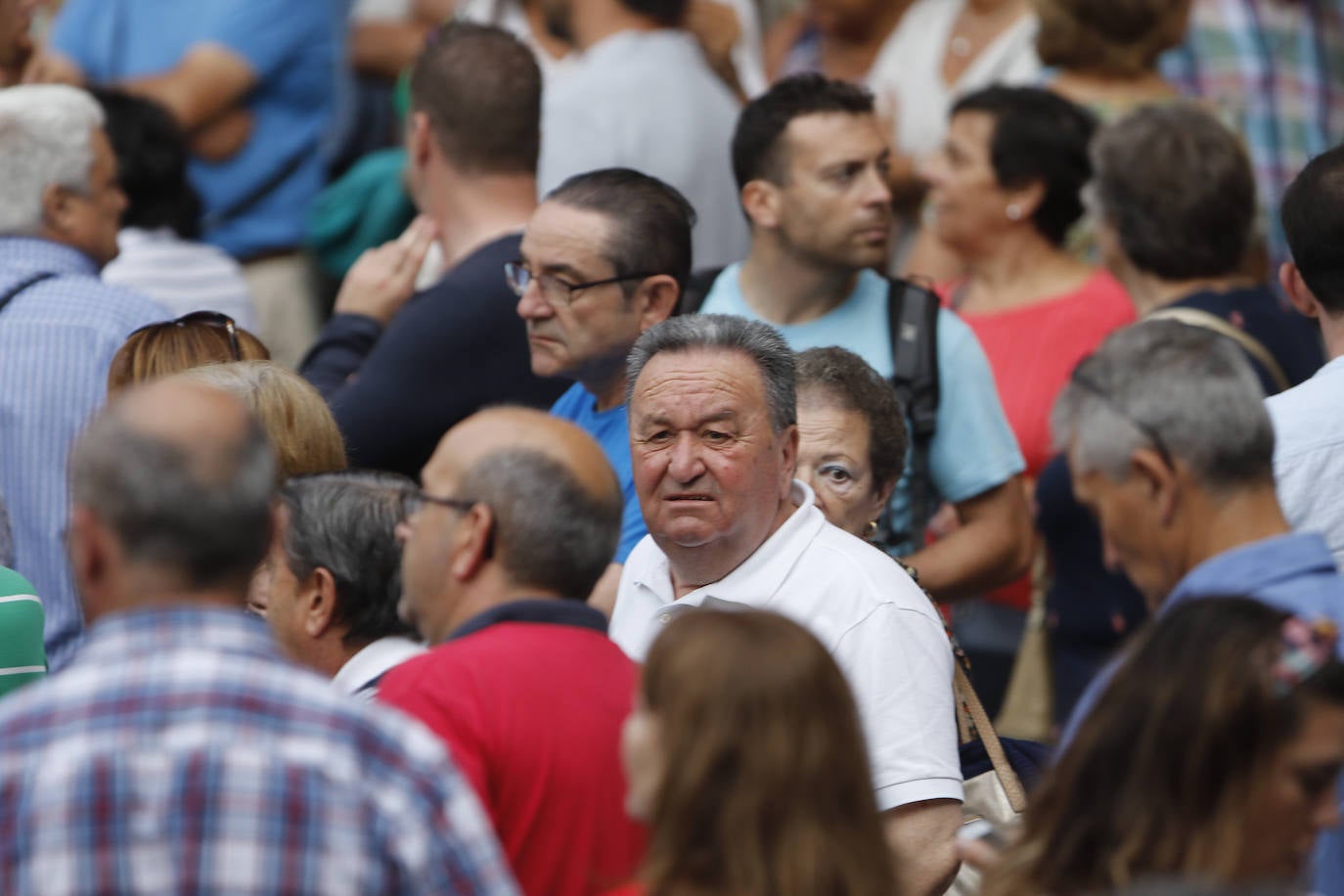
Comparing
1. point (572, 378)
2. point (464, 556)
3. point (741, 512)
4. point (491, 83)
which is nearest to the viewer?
point (464, 556)

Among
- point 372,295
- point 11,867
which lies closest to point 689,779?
point 11,867

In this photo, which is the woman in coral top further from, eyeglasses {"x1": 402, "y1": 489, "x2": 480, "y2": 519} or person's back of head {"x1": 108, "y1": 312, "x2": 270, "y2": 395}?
eyeglasses {"x1": 402, "y1": 489, "x2": 480, "y2": 519}

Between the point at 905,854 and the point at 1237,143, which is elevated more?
the point at 1237,143

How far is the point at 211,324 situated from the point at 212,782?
240cm

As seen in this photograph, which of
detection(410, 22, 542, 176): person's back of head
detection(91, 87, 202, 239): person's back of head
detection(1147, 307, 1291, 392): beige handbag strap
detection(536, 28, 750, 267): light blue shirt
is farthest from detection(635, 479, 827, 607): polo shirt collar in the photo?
detection(91, 87, 202, 239): person's back of head

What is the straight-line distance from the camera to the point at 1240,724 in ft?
8.63

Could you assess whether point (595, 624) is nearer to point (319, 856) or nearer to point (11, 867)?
point (319, 856)

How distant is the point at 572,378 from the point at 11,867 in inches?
105

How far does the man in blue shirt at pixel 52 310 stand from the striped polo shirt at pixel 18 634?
0.94 m

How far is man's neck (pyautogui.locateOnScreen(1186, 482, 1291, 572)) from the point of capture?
120 inches

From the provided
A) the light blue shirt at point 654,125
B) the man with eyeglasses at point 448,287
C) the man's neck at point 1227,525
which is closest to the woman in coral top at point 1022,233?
the light blue shirt at point 654,125

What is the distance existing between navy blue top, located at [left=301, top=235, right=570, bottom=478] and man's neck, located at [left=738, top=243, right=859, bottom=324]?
22.5 inches

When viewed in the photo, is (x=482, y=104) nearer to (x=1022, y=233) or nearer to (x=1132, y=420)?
(x=1022, y=233)

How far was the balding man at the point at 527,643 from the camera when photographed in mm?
2996
